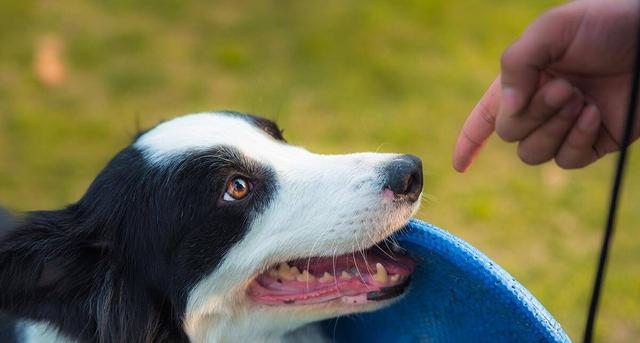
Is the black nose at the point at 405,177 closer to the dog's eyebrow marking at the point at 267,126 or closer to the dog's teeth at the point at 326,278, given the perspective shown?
the dog's teeth at the point at 326,278

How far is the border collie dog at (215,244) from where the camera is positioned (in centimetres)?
206

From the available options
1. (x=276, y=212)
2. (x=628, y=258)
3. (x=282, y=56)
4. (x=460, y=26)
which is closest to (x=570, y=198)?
(x=628, y=258)

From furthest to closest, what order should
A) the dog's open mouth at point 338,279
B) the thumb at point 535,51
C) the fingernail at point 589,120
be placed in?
the dog's open mouth at point 338,279, the fingernail at point 589,120, the thumb at point 535,51

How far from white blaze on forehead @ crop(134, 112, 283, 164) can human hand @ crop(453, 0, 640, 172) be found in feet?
2.16

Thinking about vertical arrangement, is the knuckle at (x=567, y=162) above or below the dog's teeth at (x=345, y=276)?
above

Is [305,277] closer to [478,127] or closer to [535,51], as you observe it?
[478,127]

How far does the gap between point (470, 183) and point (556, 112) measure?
2754 millimetres

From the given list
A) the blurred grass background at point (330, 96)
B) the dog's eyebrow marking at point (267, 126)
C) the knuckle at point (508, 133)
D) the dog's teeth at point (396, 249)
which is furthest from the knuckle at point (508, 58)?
the blurred grass background at point (330, 96)

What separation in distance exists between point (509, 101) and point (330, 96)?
3592 mm

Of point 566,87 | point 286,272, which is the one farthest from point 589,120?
point 286,272

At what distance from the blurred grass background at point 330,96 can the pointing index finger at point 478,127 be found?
1784 millimetres

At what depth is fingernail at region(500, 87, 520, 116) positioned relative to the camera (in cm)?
173

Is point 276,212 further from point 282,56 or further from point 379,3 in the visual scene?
point 379,3

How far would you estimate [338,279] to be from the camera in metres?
2.12
